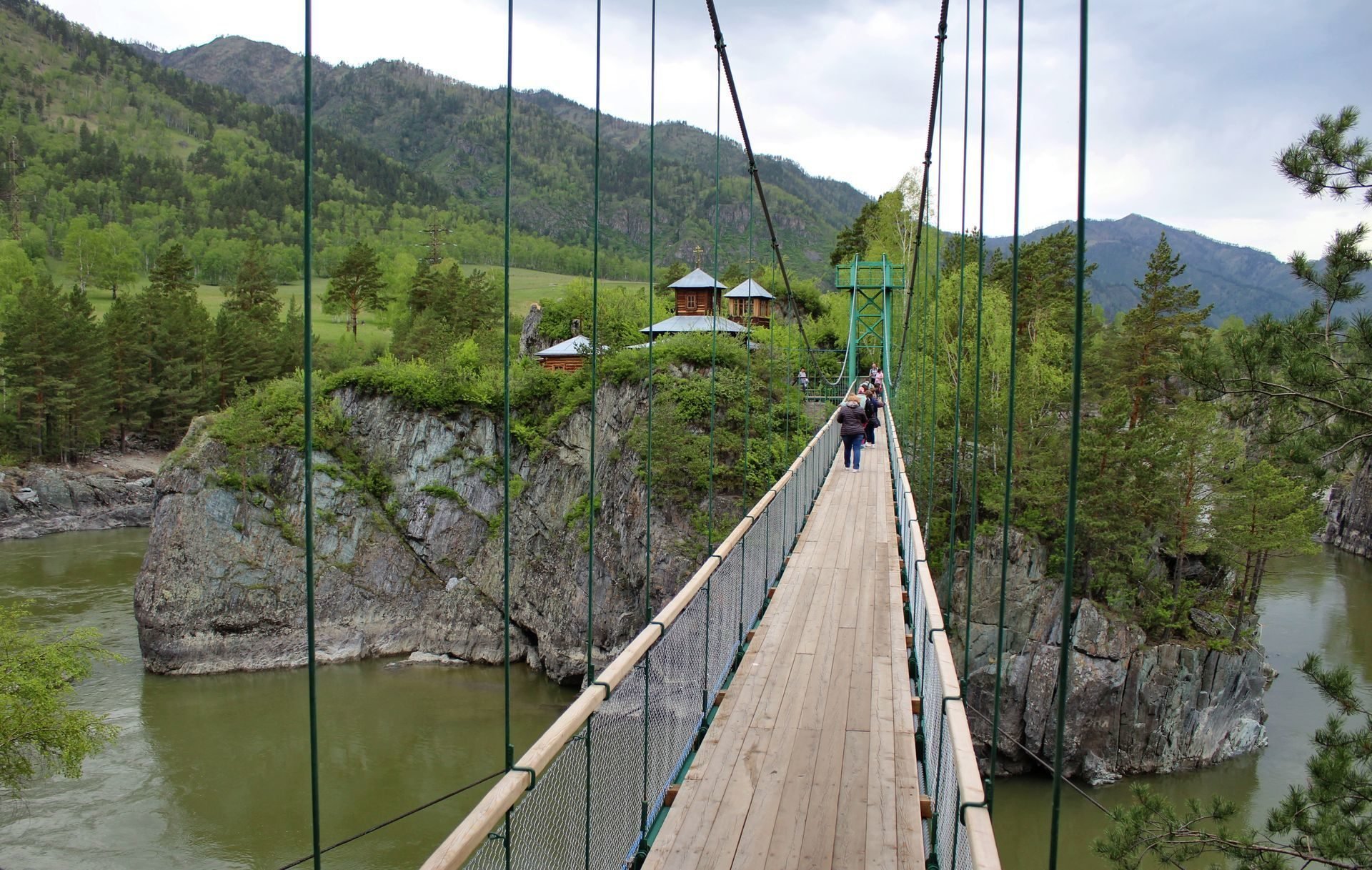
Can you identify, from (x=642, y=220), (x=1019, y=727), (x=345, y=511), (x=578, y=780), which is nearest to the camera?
(x=578, y=780)

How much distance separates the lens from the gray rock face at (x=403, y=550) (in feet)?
66.4

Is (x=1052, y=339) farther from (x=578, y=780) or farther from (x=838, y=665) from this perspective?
(x=578, y=780)

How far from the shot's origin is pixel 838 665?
15.4 feet

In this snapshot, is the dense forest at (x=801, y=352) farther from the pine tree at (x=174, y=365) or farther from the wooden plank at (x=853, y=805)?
the wooden plank at (x=853, y=805)

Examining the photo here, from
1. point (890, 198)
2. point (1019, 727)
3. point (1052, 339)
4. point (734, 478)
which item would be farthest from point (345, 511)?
point (890, 198)

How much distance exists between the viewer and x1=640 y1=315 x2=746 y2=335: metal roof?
82.1 feet

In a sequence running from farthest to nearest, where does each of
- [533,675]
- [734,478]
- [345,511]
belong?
1. [345,511]
2. [533,675]
3. [734,478]

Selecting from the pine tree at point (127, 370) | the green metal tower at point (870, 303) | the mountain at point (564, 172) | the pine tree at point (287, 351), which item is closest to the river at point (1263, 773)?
the green metal tower at point (870, 303)

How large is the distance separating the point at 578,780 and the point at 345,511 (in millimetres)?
21597

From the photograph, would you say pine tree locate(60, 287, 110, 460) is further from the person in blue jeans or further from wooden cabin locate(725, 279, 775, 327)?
the person in blue jeans

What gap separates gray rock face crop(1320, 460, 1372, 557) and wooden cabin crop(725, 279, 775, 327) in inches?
927

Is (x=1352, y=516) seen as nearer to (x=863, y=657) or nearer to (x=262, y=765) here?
(x=262, y=765)

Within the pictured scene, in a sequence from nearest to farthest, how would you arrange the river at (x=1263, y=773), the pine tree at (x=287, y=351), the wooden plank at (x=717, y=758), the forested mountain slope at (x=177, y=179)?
1. the wooden plank at (x=717, y=758)
2. the river at (x=1263, y=773)
3. the pine tree at (x=287, y=351)
4. the forested mountain slope at (x=177, y=179)

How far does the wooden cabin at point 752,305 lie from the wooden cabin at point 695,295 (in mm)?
781
